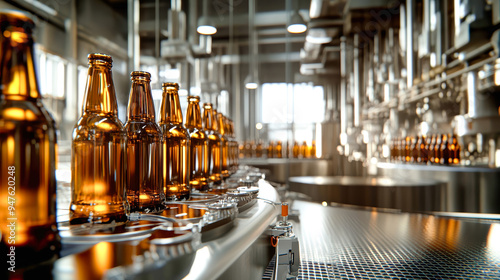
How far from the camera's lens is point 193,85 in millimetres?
6855

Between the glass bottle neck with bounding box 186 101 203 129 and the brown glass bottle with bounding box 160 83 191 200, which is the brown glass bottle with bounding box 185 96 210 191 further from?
the brown glass bottle with bounding box 160 83 191 200

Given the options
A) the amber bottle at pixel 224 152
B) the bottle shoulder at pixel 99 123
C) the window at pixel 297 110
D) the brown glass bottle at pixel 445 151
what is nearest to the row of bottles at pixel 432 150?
the brown glass bottle at pixel 445 151

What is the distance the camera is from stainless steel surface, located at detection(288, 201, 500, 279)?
92 centimetres

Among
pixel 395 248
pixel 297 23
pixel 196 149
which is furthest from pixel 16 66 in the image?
pixel 297 23

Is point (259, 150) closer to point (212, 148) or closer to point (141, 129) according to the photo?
point (212, 148)

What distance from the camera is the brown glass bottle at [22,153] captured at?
0.40 metres

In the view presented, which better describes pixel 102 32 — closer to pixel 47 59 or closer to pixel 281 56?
pixel 47 59

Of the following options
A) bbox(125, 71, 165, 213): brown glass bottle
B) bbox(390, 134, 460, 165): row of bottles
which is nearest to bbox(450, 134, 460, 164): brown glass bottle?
bbox(390, 134, 460, 165): row of bottles

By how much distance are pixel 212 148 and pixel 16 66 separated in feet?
3.05

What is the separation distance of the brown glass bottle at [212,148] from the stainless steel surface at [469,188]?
2110 mm

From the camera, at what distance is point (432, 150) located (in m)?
3.70

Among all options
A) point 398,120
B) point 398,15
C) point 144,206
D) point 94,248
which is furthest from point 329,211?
point 398,15

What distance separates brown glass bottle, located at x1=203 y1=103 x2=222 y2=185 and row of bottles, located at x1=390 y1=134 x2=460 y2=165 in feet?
9.07

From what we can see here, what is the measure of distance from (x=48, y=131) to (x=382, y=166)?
3.93 meters
